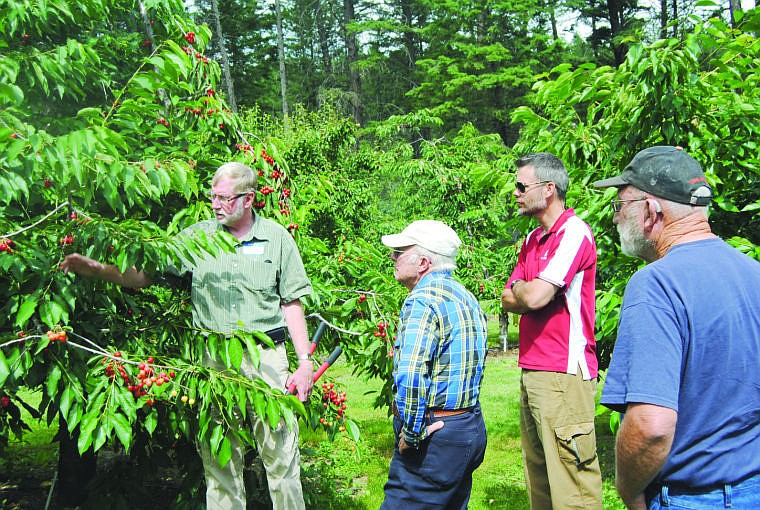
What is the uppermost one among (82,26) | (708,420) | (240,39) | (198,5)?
(198,5)

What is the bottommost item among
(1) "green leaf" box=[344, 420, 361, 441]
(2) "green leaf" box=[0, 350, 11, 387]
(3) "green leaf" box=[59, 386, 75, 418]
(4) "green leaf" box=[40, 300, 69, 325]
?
(1) "green leaf" box=[344, 420, 361, 441]

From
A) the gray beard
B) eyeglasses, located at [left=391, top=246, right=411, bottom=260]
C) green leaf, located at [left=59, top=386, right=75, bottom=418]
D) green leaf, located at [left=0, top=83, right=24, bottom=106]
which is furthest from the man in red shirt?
green leaf, located at [left=0, top=83, right=24, bottom=106]

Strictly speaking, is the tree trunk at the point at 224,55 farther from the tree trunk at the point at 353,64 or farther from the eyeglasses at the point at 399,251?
the eyeglasses at the point at 399,251

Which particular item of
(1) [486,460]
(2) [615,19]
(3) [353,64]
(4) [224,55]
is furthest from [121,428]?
(3) [353,64]

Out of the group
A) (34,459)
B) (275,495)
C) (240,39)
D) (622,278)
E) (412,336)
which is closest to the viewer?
(412,336)

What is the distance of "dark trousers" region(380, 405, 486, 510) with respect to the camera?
9.17ft

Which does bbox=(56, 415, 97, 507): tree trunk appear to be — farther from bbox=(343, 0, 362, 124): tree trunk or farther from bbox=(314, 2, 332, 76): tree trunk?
bbox=(314, 2, 332, 76): tree trunk

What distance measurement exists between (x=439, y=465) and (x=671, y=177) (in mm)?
1571

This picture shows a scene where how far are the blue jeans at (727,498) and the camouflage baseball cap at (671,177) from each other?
31.5 inches

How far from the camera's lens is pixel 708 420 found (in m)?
1.77

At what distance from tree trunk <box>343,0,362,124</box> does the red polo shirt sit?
2576 cm

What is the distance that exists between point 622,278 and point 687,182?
237cm

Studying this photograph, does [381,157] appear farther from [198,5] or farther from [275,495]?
[198,5]

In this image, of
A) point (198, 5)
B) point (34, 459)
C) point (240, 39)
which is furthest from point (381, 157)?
point (198, 5)
